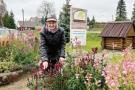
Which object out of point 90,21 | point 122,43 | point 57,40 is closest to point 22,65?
point 57,40

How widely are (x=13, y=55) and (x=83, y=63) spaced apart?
5.71 metres

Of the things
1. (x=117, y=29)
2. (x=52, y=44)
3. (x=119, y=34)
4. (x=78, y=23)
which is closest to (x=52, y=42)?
(x=52, y=44)

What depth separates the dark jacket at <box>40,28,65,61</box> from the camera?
6.92m

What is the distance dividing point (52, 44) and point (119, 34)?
1904 cm

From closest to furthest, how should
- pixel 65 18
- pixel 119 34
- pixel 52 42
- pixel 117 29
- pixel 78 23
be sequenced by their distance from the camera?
pixel 52 42, pixel 78 23, pixel 119 34, pixel 117 29, pixel 65 18

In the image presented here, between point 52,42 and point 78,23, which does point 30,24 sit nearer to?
point 78,23

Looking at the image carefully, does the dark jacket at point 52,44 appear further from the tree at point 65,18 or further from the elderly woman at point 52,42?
the tree at point 65,18

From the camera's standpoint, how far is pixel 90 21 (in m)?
89.6

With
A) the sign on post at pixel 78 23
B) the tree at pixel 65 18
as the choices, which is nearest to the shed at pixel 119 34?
the sign on post at pixel 78 23

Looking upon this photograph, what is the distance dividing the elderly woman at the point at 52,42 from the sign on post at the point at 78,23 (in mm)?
12336

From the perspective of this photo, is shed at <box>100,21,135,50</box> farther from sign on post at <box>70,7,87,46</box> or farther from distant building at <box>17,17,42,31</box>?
distant building at <box>17,17,42,31</box>

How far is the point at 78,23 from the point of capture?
68.9 feet

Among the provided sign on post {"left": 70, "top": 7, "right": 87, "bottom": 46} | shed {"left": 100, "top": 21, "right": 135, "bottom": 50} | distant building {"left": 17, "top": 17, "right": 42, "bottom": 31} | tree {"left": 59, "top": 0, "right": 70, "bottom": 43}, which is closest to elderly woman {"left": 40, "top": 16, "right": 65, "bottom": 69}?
distant building {"left": 17, "top": 17, "right": 42, "bottom": 31}

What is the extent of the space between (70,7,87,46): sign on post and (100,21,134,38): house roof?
4567mm
